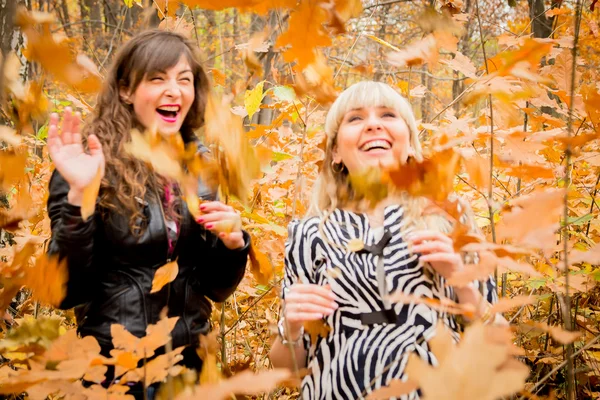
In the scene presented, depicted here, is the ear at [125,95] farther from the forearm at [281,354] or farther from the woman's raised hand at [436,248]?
the woman's raised hand at [436,248]

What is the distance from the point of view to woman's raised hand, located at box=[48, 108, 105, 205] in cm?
96

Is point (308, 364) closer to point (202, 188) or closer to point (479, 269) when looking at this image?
point (202, 188)

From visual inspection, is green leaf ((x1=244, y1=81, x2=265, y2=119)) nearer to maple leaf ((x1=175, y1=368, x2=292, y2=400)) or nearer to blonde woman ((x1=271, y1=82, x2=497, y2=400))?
blonde woman ((x1=271, y1=82, x2=497, y2=400))

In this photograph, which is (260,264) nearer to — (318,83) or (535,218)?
(318,83)

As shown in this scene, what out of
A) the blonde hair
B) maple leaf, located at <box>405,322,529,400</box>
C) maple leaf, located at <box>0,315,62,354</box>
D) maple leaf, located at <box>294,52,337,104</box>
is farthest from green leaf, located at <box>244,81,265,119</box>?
maple leaf, located at <box>405,322,529,400</box>

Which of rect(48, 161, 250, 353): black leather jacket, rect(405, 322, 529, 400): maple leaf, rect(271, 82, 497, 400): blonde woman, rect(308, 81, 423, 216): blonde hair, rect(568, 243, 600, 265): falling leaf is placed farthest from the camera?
rect(308, 81, 423, 216): blonde hair

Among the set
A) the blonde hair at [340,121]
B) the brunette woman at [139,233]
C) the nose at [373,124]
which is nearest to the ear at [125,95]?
the brunette woman at [139,233]

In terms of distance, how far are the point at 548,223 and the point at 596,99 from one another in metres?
0.47

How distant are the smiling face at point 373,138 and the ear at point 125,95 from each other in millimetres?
610

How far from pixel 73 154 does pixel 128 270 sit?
1.21 ft

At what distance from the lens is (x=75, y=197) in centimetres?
105

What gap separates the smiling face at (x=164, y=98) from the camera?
124 cm

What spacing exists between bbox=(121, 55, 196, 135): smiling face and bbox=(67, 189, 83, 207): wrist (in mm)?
276

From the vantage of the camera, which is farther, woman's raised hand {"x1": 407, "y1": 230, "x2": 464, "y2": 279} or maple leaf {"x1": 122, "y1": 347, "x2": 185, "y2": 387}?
woman's raised hand {"x1": 407, "y1": 230, "x2": 464, "y2": 279}
